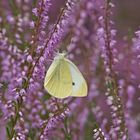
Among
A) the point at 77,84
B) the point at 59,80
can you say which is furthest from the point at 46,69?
the point at 77,84

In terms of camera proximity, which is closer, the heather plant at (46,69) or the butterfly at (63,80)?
the heather plant at (46,69)

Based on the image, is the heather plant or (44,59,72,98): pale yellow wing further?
(44,59,72,98): pale yellow wing

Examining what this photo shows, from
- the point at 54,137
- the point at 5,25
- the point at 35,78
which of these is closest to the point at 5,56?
the point at 5,25

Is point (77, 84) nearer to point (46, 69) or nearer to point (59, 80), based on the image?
point (59, 80)

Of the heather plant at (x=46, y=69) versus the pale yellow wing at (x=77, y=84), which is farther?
the pale yellow wing at (x=77, y=84)

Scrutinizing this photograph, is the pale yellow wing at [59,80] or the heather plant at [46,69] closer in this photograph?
the heather plant at [46,69]

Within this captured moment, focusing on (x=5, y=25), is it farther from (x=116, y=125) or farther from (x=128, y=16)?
(x=128, y=16)
